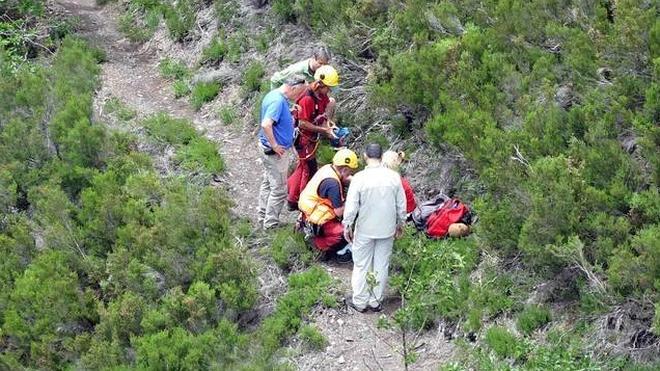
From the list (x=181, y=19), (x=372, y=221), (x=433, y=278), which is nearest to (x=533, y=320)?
(x=433, y=278)

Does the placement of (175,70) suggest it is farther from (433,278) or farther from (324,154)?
(433,278)

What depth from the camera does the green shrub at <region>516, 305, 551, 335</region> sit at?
7.62 metres

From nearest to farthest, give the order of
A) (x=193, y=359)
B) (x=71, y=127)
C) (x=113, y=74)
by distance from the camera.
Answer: (x=193, y=359)
(x=71, y=127)
(x=113, y=74)

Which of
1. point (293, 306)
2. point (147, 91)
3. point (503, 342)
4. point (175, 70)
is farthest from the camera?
point (175, 70)

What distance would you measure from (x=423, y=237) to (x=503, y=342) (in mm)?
1904

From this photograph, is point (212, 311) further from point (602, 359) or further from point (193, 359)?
point (602, 359)

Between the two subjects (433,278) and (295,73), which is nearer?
(433,278)

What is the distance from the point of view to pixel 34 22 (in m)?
17.0

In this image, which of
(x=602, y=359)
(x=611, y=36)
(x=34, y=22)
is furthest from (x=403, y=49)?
(x=34, y=22)

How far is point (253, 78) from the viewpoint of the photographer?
13383 millimetres

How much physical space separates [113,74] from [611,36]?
9.66 meters

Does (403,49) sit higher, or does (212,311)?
(403,49)

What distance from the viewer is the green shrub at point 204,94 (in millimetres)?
13906

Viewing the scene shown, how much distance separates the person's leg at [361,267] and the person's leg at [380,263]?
0.17 feet
